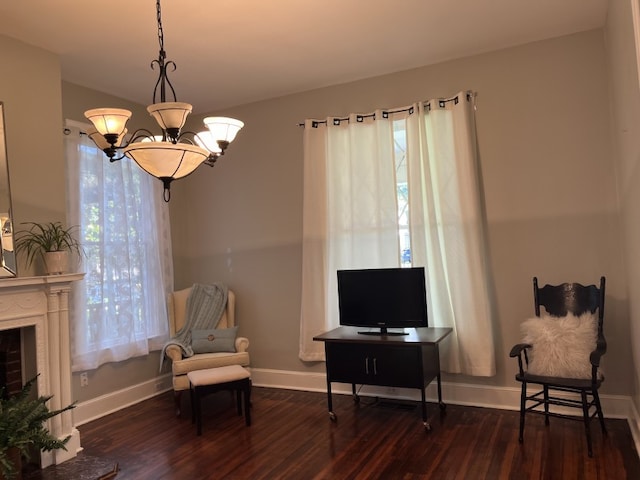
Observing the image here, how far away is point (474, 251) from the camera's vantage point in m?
3.71

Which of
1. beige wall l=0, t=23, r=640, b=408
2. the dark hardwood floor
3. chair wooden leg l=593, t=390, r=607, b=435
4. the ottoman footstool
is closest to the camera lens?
the dark hardwood floor

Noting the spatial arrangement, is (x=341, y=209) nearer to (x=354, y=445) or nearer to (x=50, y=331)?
(x=354, y=445)

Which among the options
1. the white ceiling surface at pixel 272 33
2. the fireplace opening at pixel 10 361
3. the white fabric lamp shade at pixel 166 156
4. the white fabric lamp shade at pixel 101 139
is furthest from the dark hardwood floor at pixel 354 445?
the white ceiling surface at pixel 272 33

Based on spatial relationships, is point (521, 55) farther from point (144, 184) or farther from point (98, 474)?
point (98, 474)

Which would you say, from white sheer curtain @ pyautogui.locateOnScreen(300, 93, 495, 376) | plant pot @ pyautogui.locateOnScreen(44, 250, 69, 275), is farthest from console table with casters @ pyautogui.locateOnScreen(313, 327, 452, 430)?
plant pot @ pyautogui.locateOnScreen(44, 250, 69, 275)

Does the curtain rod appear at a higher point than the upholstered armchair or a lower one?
higher

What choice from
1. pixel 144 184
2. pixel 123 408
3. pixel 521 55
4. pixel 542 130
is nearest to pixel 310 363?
pixel 123 408

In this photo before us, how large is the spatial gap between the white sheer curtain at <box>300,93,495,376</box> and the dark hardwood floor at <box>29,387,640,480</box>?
1.86ft

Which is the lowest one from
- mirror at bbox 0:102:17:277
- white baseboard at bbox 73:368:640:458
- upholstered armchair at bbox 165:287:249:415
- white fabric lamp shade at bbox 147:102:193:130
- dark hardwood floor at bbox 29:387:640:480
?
dark hardwood floor at bbox 29:387:640:480

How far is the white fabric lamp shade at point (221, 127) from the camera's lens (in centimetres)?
225

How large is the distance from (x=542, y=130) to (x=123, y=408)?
4.22 metres

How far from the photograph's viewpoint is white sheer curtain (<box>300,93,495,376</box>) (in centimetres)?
374

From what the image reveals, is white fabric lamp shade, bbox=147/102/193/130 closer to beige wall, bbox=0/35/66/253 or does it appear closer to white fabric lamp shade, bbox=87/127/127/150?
white fabric lamp shade, bbox=87/127/127/150

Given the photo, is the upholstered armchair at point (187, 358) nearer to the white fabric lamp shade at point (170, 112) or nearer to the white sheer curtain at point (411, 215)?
the white sheer curtain at point (411, 215)
